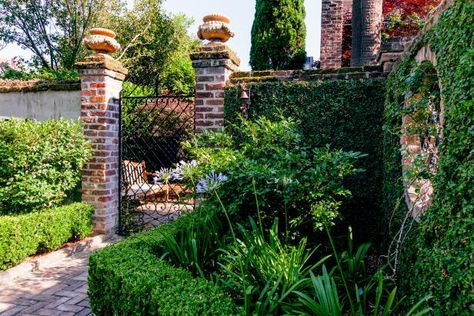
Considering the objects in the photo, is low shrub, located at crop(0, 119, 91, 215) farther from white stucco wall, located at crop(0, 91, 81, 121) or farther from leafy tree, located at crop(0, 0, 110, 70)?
leafy tree, located at crop(0, 0, 110, 70)

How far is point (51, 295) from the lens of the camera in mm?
3293

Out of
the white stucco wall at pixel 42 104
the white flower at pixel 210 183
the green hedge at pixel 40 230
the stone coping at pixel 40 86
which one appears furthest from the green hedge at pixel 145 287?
the stone coping at pixel 40 86

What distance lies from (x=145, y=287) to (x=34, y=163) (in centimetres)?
279

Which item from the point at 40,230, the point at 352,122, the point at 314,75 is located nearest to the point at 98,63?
the point at 40,230

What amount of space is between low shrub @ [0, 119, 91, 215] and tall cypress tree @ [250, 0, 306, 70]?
14.3ft

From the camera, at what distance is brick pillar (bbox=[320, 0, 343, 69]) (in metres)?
9.75

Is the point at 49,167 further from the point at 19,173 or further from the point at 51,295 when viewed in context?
the point at 51,295

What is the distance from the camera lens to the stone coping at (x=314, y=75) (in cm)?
411

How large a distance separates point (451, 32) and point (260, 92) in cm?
279

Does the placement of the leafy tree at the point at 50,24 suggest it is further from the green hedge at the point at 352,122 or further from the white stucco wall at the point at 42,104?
the green hedge at the point at 352,122

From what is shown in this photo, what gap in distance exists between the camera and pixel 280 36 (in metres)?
7.46

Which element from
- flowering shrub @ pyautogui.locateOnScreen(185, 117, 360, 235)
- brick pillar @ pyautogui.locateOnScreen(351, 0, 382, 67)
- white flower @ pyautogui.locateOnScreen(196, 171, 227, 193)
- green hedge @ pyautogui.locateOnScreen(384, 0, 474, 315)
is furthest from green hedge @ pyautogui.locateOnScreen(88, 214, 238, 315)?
brick pillar @ pyautogui.locateOnScreen(351, 0, 382, 67)

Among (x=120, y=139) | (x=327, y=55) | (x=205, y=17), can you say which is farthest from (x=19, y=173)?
(x=327, y=55)

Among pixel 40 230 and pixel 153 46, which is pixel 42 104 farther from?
pixel 153 46
